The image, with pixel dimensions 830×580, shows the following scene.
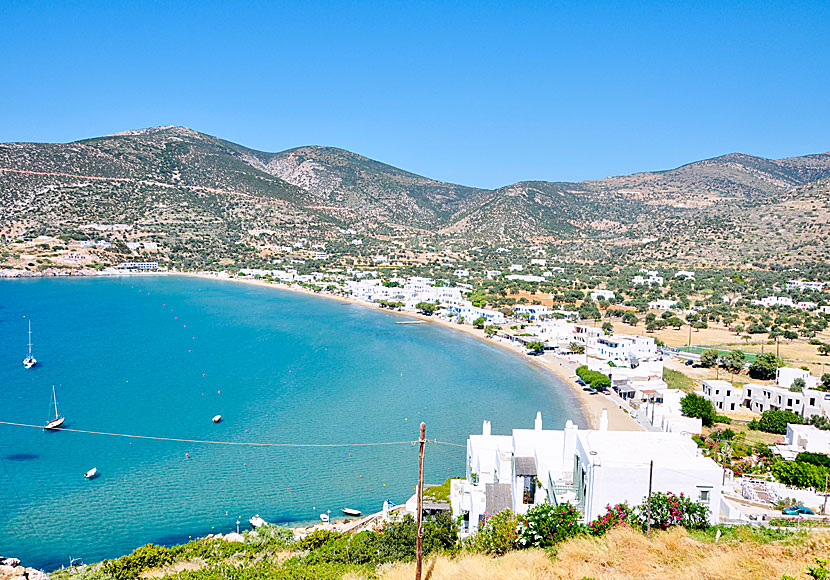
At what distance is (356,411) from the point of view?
98.6 feet

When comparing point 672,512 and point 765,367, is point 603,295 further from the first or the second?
point 672,512

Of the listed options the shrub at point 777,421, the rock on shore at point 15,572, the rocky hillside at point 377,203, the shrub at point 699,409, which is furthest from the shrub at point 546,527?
the rocky hillside at point 377,203

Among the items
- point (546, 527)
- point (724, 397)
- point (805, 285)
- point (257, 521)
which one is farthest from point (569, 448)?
point (805, 285)

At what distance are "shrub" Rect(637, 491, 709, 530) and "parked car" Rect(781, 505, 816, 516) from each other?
21.3ft

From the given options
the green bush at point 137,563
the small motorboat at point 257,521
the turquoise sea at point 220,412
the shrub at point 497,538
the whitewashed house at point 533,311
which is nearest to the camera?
the shrub at point 497,538

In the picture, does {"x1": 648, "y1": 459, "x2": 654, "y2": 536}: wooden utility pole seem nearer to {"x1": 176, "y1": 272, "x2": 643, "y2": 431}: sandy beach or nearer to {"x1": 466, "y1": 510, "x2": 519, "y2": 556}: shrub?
{"x1": 466, "y1": 510, "x2": 519, "y2": 556}: shrub

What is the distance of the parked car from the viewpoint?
15.5 m

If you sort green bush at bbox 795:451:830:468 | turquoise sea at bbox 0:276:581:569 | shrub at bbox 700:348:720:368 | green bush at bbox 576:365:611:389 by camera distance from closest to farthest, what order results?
turquoise sea at bbox 0:276:581:569 < green bush at bbox 795:451:830:468 < green bush at bbox 576:365:611:389 < shrub at bbox 700:348:720:368

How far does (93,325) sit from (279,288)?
32.3 metres

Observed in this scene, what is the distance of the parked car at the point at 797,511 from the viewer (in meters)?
15.5

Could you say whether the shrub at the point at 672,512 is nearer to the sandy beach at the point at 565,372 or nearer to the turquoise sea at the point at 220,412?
the turquoise sea at the point at 220,412

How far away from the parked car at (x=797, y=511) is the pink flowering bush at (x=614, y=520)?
772cm

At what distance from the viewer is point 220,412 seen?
29.5 metres

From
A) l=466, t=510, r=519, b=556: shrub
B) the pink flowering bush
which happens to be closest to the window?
l=466, t=510, r=519, b=556: shrub
